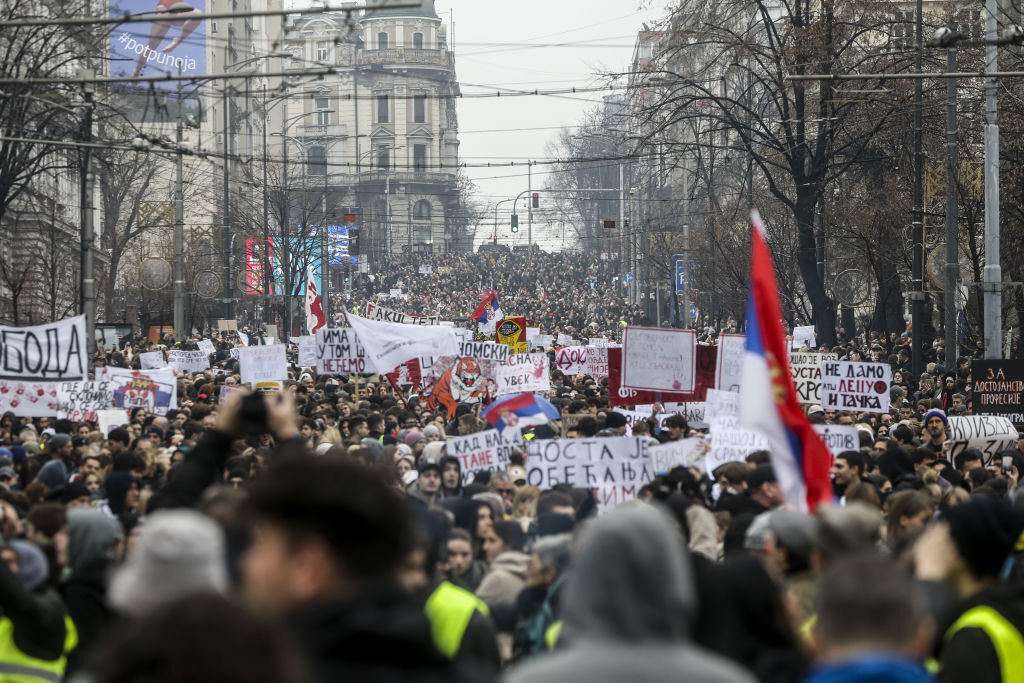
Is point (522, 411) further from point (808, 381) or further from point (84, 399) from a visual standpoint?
point (84, 399)

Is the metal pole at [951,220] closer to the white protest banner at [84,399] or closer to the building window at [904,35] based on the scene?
the building window at [904,35]

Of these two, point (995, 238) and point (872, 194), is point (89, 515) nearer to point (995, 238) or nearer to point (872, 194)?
point (995, 238)

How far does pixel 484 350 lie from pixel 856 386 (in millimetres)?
6663

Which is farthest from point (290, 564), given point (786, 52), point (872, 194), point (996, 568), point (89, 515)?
point (872, 194)

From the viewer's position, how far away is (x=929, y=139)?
1324 inches

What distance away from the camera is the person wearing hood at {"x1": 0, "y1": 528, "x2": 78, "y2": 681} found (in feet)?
16.4

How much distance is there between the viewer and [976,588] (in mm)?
4664

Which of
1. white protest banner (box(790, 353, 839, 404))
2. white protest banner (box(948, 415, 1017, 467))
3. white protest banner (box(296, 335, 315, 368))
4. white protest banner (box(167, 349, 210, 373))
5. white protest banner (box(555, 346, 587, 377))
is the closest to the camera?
white protest banner (box(948, 415, 1017, 467))

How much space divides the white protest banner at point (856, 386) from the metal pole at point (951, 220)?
7651 millimetres

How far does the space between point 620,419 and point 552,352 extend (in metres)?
20.0

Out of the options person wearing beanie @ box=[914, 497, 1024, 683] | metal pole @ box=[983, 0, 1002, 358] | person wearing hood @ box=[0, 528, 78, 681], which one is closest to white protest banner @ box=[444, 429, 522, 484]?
person wearing hood @ box=[0, 528, 78, 681]

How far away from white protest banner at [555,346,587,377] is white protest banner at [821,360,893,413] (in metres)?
7.95

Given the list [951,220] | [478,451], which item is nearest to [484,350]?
[951,220]

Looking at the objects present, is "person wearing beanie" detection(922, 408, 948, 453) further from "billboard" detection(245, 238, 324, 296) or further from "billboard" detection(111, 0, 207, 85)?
"billboard" detection(111, 0, 207, 85)
